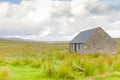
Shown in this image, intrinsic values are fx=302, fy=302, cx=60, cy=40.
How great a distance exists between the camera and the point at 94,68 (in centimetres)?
1609

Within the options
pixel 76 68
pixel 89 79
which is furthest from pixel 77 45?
pixel 89 79

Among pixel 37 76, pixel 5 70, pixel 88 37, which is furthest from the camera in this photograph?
pixel 88 37

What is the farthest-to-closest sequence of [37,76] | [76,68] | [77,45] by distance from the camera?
[77,45], [76,68], [37,76]

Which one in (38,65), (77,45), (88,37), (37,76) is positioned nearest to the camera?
(37,76)

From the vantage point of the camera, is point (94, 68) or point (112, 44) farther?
point (112, 44)

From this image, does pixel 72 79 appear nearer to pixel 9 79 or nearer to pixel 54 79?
pixel 54 79

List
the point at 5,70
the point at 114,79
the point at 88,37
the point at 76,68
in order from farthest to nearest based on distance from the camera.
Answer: the point at 88,37, the point at 76,68, the point at 114,79, the point at 5,70

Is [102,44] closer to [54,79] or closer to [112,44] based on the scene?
[112,44]

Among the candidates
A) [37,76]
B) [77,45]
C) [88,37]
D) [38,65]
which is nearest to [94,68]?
[37,76]

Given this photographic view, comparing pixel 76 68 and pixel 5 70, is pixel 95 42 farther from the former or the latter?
pixel 5 70

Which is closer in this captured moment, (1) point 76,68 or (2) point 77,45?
(1) point 76,68

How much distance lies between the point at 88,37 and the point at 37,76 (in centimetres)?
2613

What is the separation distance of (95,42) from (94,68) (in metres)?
25.4

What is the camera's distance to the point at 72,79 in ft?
47.8
